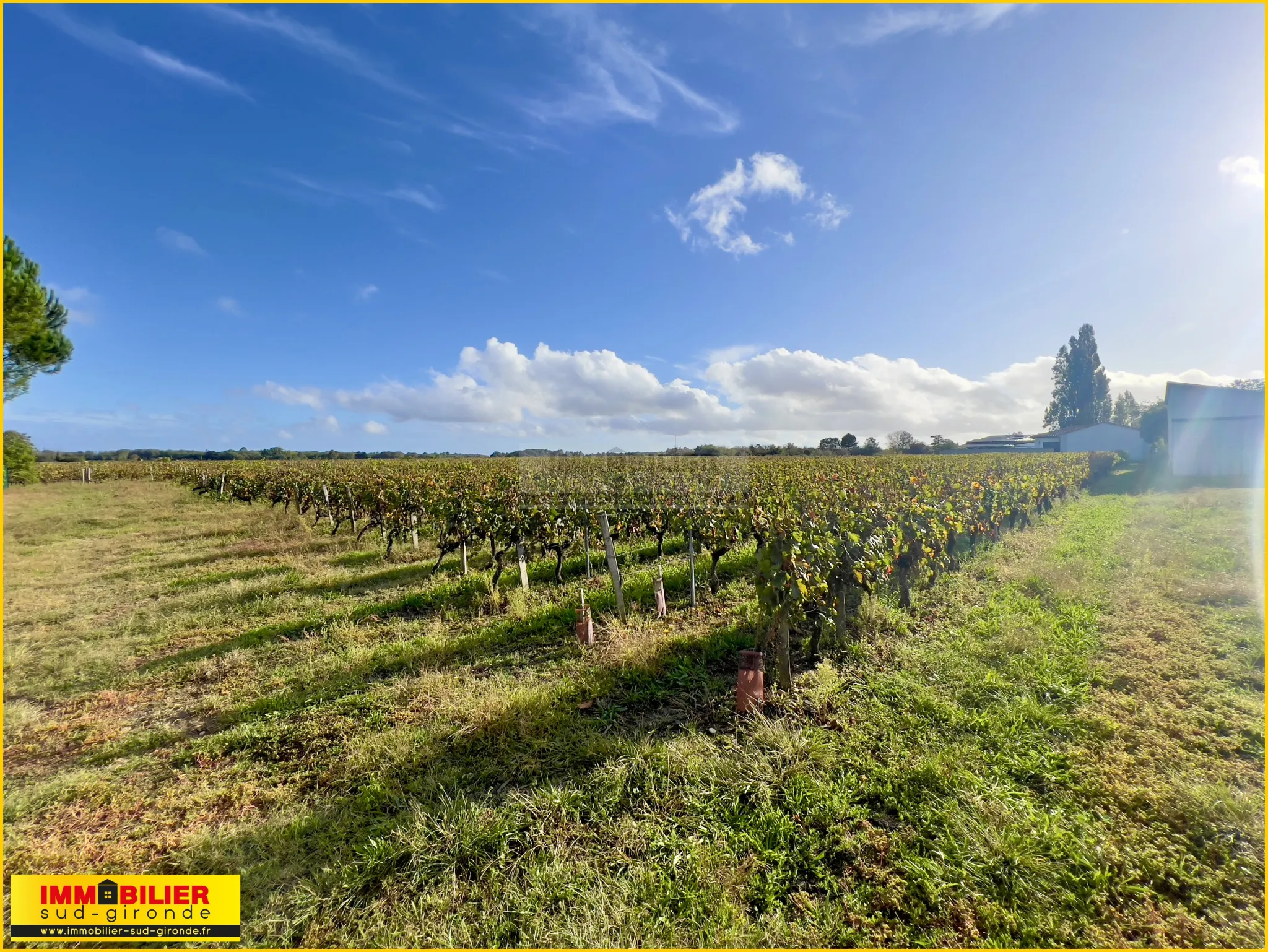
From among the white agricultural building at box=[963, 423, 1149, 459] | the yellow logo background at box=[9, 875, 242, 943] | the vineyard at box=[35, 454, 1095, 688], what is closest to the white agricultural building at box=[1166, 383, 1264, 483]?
the vineyard at box=[35, 454, 1095, 688]

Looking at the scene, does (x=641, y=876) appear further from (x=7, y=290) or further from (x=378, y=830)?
(x=7, y=290)

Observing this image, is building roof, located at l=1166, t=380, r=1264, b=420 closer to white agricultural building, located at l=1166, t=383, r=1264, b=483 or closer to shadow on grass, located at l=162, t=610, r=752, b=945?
white agricultural building, located at l=1166, t=383, r=1264, b=483

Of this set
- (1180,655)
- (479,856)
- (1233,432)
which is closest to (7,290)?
(479,856)

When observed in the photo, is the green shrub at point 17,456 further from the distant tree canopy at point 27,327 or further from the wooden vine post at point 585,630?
the wooden vine post at point 585,630

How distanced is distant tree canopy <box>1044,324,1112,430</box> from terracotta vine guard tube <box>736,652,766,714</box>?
222ft

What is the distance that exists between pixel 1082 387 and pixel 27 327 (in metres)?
75.4

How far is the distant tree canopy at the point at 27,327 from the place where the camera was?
8.90m

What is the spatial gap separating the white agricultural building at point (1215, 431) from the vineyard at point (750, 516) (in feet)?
38.6

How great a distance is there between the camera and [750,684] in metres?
3.63

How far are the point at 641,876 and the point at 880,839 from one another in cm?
129

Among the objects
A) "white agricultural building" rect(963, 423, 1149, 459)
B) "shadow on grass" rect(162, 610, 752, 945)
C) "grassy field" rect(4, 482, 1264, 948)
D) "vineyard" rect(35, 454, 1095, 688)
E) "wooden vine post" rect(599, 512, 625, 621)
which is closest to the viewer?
"grassy field" rect(4, 482, 1264, 948)

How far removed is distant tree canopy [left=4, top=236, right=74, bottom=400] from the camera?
890 centimetres

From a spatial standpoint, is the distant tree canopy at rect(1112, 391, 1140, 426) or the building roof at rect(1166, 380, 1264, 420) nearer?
the building roof at rect(1166, 380, 1264, 420)

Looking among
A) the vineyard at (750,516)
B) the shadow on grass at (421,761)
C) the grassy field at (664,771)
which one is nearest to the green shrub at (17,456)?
the vineyard at (750,516)
